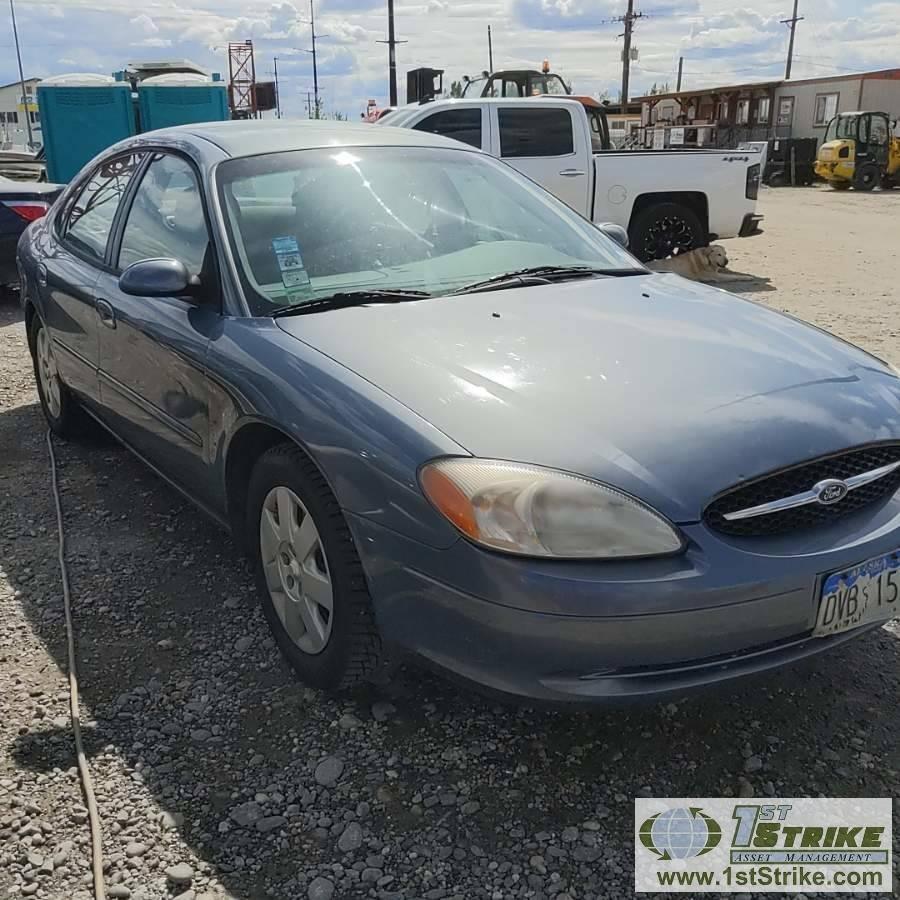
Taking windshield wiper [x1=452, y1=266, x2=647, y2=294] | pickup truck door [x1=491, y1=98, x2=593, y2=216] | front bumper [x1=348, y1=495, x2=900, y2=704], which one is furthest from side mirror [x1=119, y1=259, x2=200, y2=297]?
pickup truck door [x1=491, y1=98, x2=593, y2=216]

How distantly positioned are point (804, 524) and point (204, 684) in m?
1.75

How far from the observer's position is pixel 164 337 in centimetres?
318

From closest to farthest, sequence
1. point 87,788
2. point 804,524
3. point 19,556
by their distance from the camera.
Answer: point 804,524 → point 87,788 → point 19,556

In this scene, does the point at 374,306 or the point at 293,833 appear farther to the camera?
the point at 374,306

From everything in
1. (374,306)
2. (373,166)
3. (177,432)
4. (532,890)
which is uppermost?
(373,166)

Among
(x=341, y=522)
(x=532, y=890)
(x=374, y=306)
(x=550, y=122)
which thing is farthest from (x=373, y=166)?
(x=550, y=122)

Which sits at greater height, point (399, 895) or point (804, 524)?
point (804, 524)

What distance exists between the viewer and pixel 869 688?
273cm

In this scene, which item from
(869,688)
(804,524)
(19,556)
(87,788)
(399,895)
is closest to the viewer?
(399,895)

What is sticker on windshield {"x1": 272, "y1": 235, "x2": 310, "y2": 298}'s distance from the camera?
288 centimetres

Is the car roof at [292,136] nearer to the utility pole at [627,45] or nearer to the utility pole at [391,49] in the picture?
the utility pole at [391,49]

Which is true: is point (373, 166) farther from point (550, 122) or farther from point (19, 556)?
point (550, 122)

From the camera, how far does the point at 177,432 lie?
3.19 metres

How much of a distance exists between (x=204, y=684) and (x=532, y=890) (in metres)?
1.21
